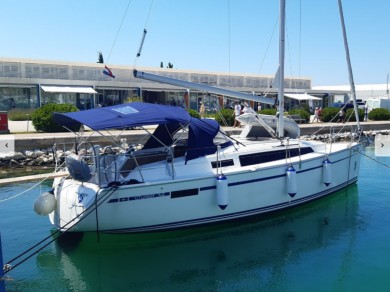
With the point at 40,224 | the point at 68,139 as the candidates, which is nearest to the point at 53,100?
the point at 68,139

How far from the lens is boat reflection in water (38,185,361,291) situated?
7633mm

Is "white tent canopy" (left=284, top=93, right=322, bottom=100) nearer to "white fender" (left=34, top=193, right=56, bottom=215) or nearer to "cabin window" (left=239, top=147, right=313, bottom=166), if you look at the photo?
"cabin window" (left=239, top=147, right=313, bottom=166)

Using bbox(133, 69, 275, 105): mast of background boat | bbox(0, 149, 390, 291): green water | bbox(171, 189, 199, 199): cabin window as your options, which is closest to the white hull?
bbox(171, 189, 199, 199): cabin window

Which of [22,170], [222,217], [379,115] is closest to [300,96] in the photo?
[379,115]

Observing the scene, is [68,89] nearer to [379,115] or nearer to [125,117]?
[379,115]

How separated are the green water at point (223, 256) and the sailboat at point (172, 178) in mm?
505

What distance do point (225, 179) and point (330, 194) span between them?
5086mm

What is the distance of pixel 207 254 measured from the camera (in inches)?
346

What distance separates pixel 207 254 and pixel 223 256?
0.35m

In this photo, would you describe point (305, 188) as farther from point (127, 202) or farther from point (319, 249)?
point (127, 202)

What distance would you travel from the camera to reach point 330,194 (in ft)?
42.0

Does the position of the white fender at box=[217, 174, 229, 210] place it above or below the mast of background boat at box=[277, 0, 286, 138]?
below

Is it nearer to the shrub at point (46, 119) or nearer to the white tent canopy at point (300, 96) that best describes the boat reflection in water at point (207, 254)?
the shrub at point (46, 119)

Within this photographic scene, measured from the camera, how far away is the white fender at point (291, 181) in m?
10.4
